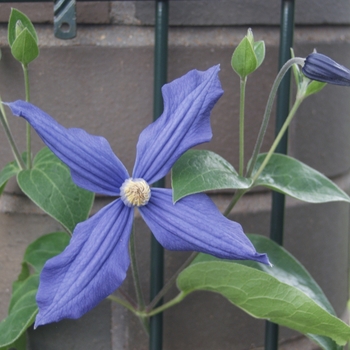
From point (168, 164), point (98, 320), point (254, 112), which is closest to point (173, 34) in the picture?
point (254, 112)

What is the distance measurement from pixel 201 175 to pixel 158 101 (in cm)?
20

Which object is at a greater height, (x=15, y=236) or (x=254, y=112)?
(x=254, y=112)

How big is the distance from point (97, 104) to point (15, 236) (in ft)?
0.74

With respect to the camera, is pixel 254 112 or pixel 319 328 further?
pixel 254 112

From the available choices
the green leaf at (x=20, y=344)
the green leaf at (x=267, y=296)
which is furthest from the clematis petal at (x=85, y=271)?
the green leaf at (x=20, y=344)

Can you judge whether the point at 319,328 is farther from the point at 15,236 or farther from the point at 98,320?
the point at 15,236

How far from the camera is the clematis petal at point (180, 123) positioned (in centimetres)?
55

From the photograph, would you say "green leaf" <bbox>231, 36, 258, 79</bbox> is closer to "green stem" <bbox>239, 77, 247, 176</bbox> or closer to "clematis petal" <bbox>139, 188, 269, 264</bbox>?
"green stem" <bbox>239, 77, 247, 176</bbox>

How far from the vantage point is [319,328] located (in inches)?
23.6

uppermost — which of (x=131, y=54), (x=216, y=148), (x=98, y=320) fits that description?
(x=131, y=54)

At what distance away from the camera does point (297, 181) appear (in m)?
0.67

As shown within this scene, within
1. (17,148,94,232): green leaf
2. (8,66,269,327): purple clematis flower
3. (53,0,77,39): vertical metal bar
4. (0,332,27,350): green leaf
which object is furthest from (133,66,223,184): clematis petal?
(0,332,27,350): green leaf

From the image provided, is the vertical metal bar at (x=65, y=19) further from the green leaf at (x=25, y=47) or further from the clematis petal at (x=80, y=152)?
the clematis petal at (x=80, y=152)

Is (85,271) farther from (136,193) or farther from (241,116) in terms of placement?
(241,116)
